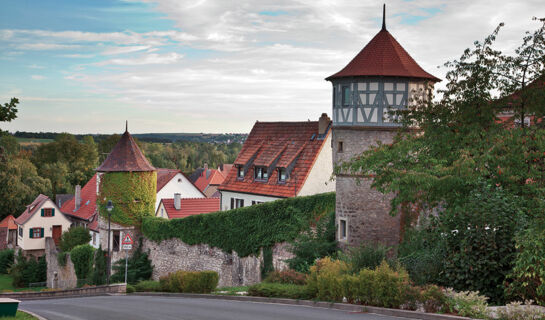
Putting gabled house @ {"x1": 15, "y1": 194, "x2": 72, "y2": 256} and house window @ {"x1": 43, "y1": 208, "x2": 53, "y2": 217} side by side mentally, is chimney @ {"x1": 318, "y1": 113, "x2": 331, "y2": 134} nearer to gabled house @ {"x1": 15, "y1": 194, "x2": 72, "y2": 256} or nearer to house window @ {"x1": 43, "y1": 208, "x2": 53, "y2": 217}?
gabled house @ {"x1": 15, "y1": 194, "x2": 72, "y2": 256}

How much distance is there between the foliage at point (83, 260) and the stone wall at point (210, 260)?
6361mm

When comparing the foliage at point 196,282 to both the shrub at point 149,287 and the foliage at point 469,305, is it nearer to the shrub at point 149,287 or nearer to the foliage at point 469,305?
the shrub at point 149,287

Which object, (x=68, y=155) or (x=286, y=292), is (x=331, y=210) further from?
(x=68, y=155)

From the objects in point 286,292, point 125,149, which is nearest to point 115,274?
point 125,149

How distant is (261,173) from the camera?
3897 cm

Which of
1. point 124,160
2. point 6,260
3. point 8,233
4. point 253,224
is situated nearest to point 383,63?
point 253,224

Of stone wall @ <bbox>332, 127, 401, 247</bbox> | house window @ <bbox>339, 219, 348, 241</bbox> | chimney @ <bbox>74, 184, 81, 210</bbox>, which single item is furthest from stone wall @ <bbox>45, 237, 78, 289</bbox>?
stone wall @ <bbox>332, 127, 401, 247</bbox>

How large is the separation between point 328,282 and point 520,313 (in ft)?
17.6

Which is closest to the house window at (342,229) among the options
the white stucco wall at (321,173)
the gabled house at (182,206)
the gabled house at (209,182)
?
the white stucco wall at (321,173)

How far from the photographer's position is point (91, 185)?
63.1 metres

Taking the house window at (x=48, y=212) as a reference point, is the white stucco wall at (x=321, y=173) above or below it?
above

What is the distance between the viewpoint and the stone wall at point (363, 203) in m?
24.0

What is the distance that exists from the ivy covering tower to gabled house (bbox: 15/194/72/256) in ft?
84.1

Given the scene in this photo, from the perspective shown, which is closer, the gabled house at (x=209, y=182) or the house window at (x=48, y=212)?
the house window at (x=48, y=212)
